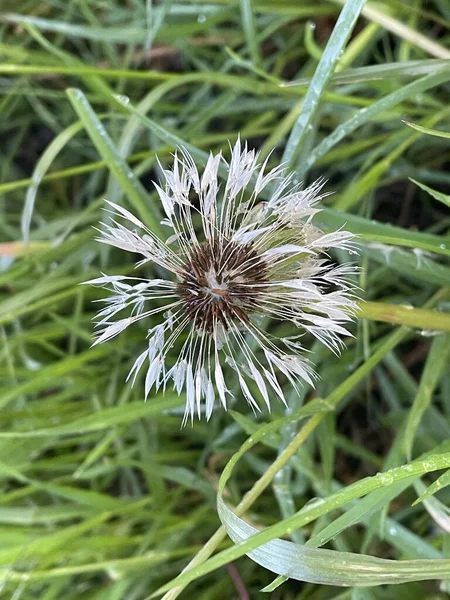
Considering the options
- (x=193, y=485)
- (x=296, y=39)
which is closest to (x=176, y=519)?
(x=193, y=485)

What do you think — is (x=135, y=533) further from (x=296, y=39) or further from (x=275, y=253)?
(x=296, y=39)

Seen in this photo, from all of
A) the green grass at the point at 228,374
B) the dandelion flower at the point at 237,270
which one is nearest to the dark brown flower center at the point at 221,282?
the dandelion flower at the point at 237,270

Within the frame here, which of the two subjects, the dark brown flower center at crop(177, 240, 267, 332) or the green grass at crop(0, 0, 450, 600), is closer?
the dark brown flower center at crop(177, 240, 267, 332)

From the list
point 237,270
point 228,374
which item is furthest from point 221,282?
point 228,374

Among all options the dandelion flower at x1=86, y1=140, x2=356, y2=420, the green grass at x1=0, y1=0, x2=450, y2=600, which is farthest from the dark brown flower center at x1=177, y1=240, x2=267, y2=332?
the green grass at x1=0, y1=0, x2=450, y2=600

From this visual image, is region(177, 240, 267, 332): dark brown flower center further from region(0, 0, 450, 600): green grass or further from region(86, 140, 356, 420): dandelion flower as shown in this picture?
region(0, 0, 450, 600): green grass
